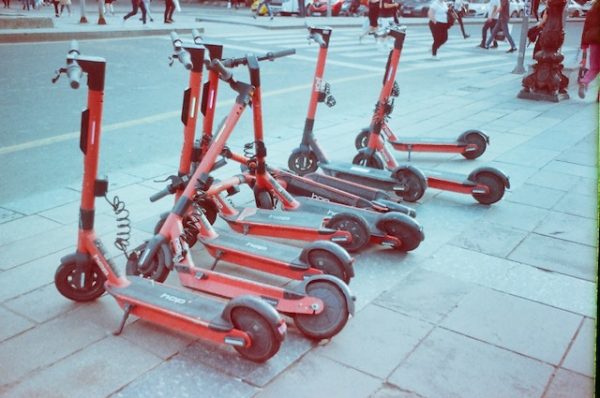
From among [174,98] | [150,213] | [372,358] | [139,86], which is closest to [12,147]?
[150,213]

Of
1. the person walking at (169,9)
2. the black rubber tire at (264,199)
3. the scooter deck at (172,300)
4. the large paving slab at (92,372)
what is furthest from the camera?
the person walking at (169,9)

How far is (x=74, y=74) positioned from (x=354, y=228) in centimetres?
214

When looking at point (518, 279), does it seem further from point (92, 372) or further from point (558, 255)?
point (92, 372)

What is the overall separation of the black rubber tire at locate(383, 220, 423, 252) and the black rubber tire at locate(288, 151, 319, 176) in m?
1.76

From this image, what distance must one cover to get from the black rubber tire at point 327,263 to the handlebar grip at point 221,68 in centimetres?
122

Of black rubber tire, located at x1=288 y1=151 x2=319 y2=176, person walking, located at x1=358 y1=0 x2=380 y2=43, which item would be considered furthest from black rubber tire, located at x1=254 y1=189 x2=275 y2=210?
person walking, located at x1=358 y1=0 x2=380 y2=43

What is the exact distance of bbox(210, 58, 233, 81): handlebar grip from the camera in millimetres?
3961

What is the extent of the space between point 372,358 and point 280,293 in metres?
0.59

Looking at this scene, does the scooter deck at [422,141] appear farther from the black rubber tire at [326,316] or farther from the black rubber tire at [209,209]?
the black rubber tire at [326,316]

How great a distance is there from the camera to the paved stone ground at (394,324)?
3.06 m

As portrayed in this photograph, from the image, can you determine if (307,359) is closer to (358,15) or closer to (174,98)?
(174,98)

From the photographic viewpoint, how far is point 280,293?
11.3 feet

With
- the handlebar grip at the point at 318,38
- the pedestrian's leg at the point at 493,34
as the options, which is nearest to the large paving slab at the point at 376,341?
the handlebar grip at the point at 318,38

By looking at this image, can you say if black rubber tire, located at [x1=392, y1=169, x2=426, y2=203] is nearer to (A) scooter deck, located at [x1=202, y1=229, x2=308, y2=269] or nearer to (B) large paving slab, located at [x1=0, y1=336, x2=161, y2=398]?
(A) scooter deck, located at [x1=202, y1=229, x2=308, y2=269]
